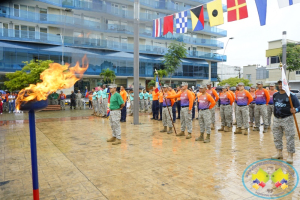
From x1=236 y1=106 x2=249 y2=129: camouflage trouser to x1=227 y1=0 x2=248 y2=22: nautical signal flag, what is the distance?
12.2ft

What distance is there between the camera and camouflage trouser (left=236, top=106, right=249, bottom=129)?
9.48 meters

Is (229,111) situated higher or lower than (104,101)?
lower

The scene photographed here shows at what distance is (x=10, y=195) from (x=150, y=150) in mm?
3806

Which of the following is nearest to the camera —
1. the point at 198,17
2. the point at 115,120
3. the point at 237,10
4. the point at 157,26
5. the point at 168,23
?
the point at 115,120

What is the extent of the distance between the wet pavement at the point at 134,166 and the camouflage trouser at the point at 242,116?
2.64ft

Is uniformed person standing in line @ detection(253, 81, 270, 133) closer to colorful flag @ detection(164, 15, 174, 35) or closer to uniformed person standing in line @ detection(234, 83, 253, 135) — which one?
uniformed person standing in line @ detection(234, 83, 253, 135)

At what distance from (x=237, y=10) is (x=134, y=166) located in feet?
25.0

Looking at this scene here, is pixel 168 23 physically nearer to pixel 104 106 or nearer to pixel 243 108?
pixel 243 108

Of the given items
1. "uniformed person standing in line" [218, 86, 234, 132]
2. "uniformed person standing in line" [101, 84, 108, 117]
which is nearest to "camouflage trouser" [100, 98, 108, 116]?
"uniformed person standing in line" [101, 84, 108, 117]

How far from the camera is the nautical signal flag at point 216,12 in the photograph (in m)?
9.91

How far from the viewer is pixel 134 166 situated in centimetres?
545

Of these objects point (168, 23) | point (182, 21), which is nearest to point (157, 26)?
point (168, 23)

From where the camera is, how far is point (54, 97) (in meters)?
21.3

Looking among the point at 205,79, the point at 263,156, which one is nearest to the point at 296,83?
the point at 205,79
